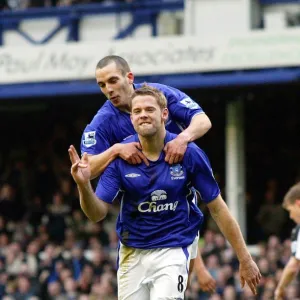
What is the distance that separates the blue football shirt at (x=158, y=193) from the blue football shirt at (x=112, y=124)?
321 mm

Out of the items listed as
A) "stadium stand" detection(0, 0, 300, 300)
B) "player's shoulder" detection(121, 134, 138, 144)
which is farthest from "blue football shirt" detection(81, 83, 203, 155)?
"stadium stand" detection(0, 0, 300, 300)

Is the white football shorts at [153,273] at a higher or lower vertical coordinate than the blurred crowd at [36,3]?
lower

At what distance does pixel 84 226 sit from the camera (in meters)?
19.1

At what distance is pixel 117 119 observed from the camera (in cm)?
920

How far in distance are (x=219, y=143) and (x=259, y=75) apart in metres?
3.44

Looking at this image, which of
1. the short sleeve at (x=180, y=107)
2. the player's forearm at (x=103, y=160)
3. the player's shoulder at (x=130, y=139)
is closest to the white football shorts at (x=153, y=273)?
the player's forearm at (x=103, y=160)

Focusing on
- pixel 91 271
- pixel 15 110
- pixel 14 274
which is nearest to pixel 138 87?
pixel 91 271

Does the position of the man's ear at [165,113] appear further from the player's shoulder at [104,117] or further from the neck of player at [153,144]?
the player's shoulder at [104,117]

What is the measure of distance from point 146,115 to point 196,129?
31.5 inches

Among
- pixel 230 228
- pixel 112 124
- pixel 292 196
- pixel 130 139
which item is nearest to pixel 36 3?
pixel 292 196

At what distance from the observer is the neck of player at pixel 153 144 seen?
8.61 m

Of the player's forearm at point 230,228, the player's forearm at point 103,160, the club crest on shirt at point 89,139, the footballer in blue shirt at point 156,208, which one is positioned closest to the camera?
the footballer in blue shirt at point 156,208

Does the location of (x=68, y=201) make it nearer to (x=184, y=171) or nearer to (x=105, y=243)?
(x=105, y=243)

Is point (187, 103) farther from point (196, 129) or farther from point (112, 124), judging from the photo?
point (112, 124)
